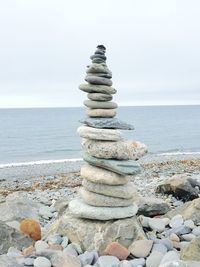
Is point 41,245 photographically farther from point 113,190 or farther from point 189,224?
point 189,224

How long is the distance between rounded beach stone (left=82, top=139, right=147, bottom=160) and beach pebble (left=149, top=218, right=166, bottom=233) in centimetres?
133

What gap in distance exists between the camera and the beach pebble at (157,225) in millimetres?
8062

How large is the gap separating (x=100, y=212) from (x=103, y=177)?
55cm

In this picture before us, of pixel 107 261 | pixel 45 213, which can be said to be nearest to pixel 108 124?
pixel 107 261

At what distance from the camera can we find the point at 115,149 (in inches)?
292

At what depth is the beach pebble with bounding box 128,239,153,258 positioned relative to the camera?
683 centimetres

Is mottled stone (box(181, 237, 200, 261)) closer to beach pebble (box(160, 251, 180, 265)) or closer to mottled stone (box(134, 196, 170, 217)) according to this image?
beach pebble (box(160, 251, 180, 265))

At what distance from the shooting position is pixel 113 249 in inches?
268

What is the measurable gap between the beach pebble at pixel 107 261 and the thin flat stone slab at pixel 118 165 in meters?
1.41

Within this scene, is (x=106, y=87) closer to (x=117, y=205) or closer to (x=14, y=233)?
(x=117, y=205)

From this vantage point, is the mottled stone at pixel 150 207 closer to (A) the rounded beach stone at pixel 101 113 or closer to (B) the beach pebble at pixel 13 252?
(A) the rounded beach stone at pixel 101 113

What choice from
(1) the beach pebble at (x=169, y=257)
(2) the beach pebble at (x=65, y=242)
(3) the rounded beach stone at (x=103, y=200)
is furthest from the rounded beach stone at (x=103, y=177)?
(1) the beach pebble at (x=169, y=257)

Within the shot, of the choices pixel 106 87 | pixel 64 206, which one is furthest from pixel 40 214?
pixel 106 87

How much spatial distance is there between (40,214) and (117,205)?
3.34 meters
